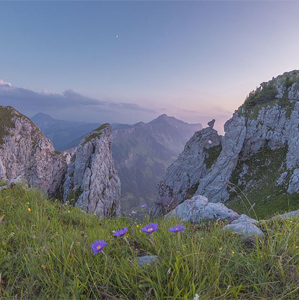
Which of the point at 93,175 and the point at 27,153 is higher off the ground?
the point at 27,153

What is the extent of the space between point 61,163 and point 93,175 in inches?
1093

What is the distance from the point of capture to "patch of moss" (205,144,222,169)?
6001 centimetres

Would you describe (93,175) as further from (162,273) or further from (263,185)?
(162,273)

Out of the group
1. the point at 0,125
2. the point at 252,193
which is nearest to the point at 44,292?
the point at 252,193

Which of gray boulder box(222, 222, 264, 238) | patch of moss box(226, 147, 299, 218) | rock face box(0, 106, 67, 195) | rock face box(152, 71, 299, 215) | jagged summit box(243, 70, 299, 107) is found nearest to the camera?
gray boulder box(222, 222, 264, 238)

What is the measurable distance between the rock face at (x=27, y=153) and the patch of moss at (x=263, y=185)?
70683 mm

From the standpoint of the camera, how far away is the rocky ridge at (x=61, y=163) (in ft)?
229

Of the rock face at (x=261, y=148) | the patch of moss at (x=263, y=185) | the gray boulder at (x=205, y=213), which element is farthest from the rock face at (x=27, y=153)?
the gray boulder at (x=205, y=213)

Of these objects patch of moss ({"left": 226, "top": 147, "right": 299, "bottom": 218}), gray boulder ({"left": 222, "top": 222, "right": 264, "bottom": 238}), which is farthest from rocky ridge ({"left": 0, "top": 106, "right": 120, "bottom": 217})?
gray boulder ({"left": 222, "top": 222, "right": 264, "bottom": 238})

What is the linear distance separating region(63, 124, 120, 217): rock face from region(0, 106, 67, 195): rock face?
14465 millimetres

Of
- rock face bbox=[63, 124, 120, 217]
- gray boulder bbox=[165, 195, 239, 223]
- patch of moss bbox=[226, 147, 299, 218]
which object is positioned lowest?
rock face bbox=[63, 124, 120, 217]

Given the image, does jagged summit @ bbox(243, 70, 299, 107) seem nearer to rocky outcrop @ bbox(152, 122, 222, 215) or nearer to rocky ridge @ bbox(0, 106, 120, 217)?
rocky outcrop @ bbox(152, 122, 222, 215)

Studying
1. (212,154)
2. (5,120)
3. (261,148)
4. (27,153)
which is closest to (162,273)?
(261,148)

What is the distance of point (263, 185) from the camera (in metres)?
37.8
